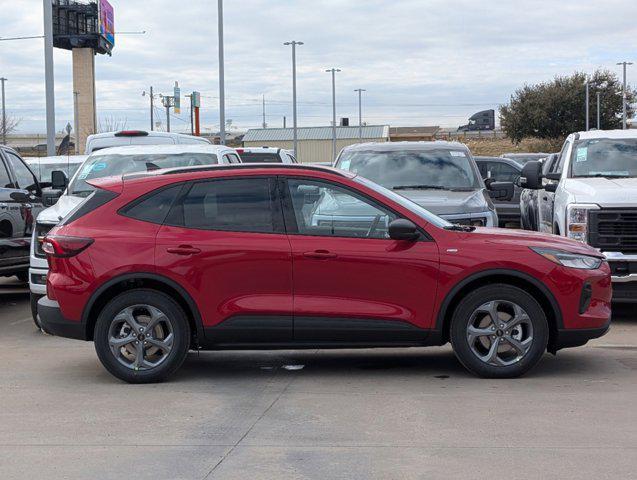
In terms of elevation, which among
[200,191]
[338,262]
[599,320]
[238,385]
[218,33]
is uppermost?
[218,33]

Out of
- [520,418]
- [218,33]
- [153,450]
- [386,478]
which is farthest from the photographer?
[218,33]

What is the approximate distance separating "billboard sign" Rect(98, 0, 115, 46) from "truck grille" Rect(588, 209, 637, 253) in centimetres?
6288

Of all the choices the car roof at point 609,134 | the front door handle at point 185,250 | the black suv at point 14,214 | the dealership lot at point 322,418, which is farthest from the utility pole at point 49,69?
the front door handle at point 185,250

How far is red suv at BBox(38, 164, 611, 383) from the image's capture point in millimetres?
7633

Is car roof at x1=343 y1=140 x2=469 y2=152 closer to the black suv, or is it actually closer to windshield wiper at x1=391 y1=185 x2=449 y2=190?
windshield wiper at x1=391 y1=185 x2=449 y2=190

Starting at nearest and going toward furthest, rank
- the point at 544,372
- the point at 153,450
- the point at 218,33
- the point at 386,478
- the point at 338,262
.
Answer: the point at 386,478 → the point at 153,450 → the point at 338,262 → the point at 544,372 → the point at 218,33

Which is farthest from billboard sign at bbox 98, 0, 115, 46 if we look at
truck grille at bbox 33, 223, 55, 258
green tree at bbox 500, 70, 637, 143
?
truck grille at bbox 33, 223, 55, 258

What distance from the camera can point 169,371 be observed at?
7.72 meters

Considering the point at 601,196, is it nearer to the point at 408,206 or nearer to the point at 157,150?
the point at 408,206

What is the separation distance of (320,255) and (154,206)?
143cm

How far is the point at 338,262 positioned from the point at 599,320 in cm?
217

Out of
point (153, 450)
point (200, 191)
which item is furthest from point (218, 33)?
point (153, 450)

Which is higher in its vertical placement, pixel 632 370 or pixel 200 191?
pixel 200 191

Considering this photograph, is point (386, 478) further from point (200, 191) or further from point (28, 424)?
point (200, 191)
